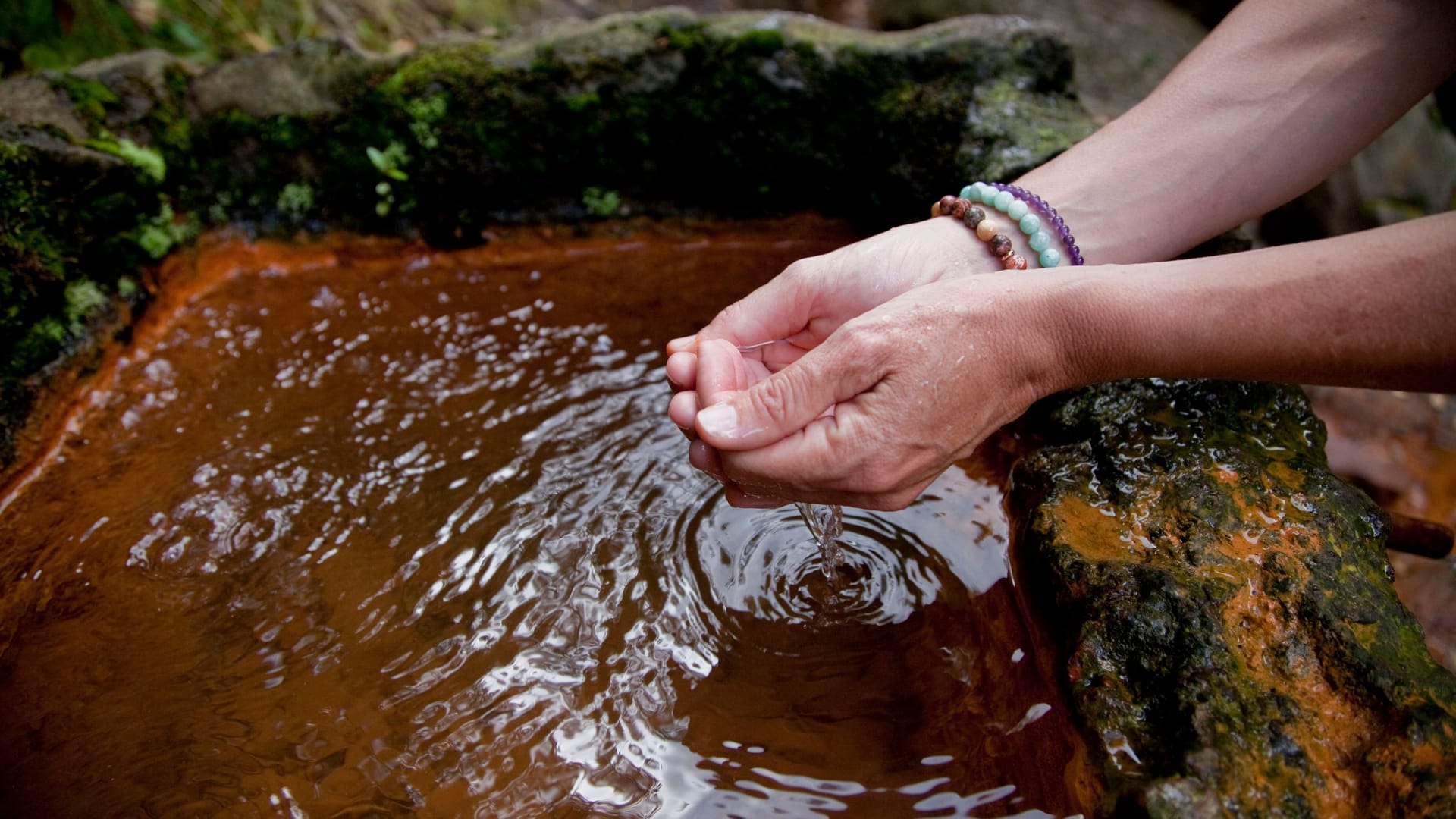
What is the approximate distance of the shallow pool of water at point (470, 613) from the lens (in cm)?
166

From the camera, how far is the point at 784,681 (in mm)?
1845

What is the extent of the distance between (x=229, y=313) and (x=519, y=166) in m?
1.19

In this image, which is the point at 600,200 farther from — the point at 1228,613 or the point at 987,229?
the point at 1228,613

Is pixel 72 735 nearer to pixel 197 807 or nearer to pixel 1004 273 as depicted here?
pixel 197 807

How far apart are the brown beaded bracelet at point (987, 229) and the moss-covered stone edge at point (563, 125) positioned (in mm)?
670

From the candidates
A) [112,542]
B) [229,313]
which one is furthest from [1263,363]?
[229,313]

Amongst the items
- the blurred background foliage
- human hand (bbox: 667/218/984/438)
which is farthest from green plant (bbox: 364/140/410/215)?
human hand (bbox: 667/218/984/438)

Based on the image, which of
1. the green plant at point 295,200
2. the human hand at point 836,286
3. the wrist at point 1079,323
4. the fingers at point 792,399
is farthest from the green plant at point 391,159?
the wrist at point 1079,323

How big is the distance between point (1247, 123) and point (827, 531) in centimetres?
140

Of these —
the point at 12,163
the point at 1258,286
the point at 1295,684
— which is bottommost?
the point at 1295,684

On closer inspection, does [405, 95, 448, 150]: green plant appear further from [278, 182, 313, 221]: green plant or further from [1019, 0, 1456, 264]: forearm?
[1019, 0, 1456, 264]: forearm

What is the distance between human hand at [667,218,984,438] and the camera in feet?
6.82

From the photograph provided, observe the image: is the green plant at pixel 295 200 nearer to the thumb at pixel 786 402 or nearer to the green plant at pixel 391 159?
the green plant at pixel 391 159

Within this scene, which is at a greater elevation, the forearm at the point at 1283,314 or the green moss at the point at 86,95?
the green moss at the point at 86,95
